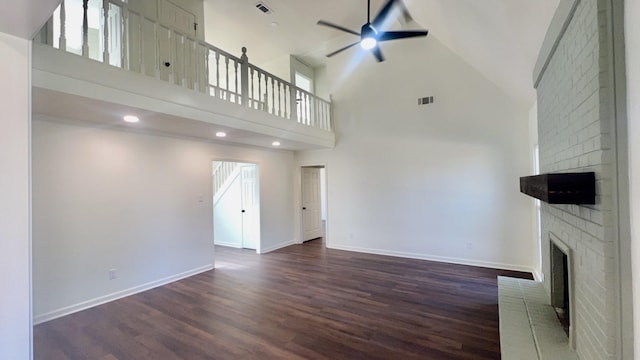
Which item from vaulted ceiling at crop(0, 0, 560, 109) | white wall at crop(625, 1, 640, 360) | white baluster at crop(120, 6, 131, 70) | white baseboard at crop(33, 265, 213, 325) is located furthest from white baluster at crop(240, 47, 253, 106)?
white wall at crop(625, 1, 640, 360)

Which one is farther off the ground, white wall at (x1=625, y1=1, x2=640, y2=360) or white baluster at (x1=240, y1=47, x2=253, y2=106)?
white baluster at (x1=240, y1=47, x2=253, y2=106)

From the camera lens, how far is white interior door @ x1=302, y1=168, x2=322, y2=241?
24.3 ft

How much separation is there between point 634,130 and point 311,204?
6.86 meters

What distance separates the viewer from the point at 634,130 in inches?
42.4

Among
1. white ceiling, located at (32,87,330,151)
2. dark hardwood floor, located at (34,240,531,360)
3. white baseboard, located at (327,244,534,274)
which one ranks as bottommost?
dark hardwood floor, located at (34,240,531,360)

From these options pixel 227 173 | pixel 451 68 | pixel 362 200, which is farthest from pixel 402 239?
pixel 227 173

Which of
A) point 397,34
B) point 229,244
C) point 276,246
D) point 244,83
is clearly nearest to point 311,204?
point 276,246

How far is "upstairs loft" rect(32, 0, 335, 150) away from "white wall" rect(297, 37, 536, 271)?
128 cm

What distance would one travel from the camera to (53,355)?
2.56 metres

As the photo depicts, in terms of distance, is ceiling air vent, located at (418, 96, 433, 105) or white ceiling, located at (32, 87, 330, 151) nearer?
white ceiling, located at (32, 87, 330, 151)

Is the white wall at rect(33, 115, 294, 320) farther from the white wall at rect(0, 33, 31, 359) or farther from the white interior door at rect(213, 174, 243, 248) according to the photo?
the white wall at rect(0, 33, 31, 359)

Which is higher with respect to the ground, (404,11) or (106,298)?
(404,11)

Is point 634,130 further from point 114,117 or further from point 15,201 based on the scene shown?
point 114,117

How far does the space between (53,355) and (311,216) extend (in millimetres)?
5640
